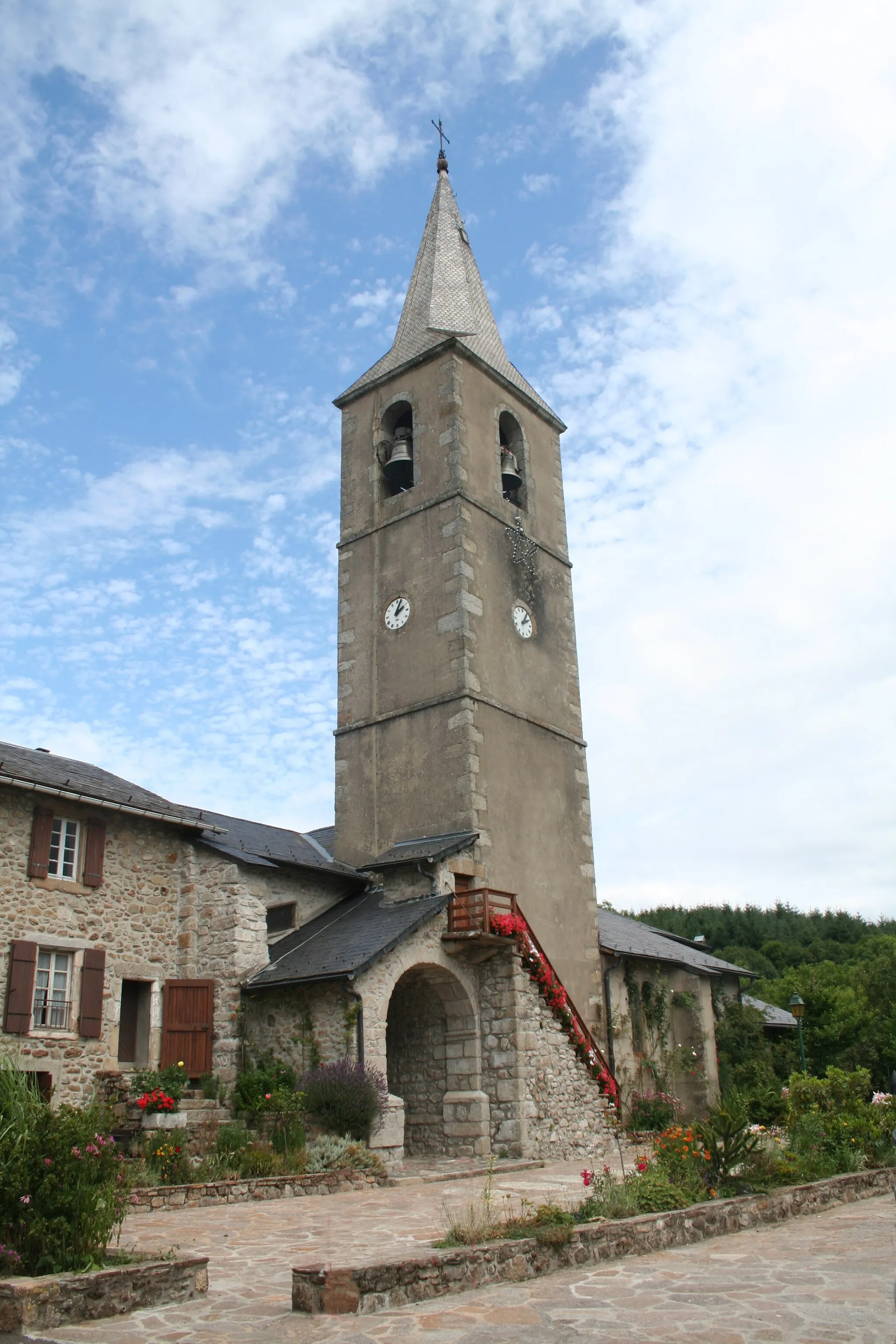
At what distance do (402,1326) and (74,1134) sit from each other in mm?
2362

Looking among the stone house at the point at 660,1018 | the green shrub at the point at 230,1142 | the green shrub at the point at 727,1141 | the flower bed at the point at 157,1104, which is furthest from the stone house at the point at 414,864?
the green shrub at the point at 727,1141

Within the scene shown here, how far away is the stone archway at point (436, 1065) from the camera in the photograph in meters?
15.6

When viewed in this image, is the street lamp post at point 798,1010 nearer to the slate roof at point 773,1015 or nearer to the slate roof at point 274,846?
the slate roof at point 773,1015

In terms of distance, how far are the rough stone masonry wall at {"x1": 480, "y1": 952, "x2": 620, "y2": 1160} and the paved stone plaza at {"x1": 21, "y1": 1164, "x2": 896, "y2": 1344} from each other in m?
6.59

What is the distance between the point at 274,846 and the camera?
1869cm

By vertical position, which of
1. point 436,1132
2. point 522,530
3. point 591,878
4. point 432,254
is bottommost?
point 436,1132

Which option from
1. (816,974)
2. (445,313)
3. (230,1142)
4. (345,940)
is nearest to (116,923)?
(345,940)

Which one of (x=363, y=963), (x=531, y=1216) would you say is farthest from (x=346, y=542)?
(x=531, y=1216)

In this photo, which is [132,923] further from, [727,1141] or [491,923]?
[727,1141]

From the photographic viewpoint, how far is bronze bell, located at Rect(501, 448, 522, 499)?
21688 millimetres

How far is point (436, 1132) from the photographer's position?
52.5 ft

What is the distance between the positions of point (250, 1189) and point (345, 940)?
487 cm

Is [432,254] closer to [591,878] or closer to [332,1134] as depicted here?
[591,878]

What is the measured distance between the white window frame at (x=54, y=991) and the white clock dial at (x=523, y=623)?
33.0 ft
